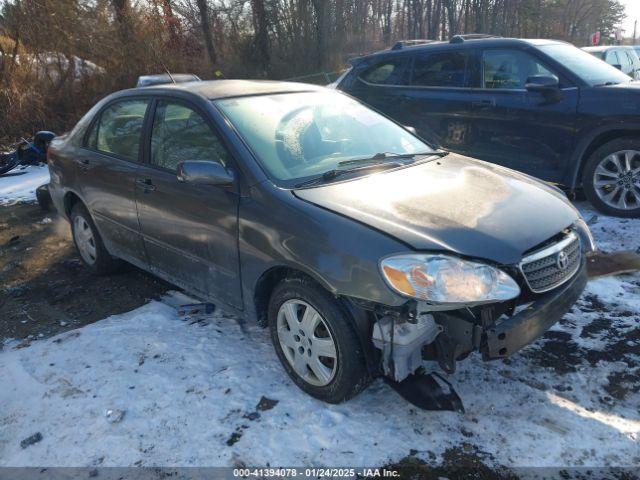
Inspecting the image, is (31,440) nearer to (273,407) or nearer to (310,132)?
(273,407)

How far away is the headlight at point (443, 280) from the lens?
89.0 inches

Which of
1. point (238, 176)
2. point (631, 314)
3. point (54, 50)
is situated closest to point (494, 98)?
point (631, 314)

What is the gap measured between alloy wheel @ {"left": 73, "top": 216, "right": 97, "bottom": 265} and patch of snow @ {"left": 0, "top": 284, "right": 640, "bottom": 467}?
1.44 m

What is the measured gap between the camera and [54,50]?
11.9 meters

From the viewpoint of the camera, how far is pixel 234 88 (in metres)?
3.57

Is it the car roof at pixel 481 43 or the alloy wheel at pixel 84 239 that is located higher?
the car roof at pixel 481 43

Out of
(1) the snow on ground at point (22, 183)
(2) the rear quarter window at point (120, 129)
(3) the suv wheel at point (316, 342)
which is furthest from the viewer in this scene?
(1) the snow on ground at point (22, 183)

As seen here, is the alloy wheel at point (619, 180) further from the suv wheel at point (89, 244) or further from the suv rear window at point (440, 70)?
the suv wheel at point (89, 244)

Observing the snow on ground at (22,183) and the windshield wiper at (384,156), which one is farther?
the snow on ground at (22,183)

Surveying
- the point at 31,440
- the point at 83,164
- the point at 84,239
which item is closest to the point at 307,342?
the point at 31,440

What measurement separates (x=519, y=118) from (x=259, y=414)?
4.51m

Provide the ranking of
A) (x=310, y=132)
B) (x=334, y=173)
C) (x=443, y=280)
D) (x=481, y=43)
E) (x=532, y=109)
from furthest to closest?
(x=481, y=43), (x=532, y=109), (x=310, y=132), (x=334, y=173), (x=443, y=280)

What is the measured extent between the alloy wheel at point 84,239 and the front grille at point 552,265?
3763mm

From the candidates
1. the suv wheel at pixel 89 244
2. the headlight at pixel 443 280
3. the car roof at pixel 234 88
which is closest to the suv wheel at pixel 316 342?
the headlight at pixel 443 280
